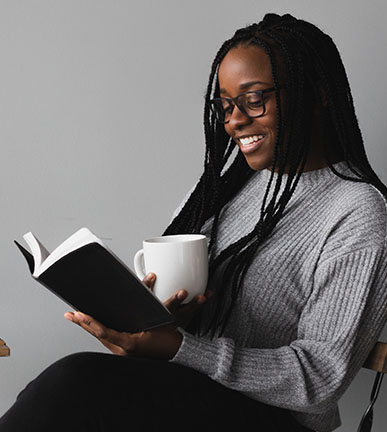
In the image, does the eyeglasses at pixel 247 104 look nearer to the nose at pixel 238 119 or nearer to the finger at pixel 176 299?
the nose at pixel 238 119

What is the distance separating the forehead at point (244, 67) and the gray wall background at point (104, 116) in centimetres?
35

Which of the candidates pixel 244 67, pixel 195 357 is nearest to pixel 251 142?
pixel 244 67

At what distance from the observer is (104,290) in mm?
910

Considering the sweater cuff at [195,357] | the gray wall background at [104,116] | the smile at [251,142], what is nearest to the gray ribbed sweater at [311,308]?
the sweater cuff at [195,357]

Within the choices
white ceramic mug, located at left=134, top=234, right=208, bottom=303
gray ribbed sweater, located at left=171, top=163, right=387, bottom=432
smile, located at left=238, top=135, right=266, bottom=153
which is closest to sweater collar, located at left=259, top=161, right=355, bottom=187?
gray ribbed sweater, located at left=171, top=163, right=387, bottom=432

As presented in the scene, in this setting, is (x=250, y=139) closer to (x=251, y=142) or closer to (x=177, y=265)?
(x=251, y=142)

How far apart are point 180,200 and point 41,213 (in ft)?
0.97

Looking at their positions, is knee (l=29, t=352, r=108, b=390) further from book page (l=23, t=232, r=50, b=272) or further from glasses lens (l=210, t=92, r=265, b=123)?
glasses lens (l=210, t=92, r=265, b=123)

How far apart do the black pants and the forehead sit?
17.6 inches

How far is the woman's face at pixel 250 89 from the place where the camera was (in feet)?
3.50

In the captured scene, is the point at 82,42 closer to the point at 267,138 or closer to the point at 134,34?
the point at 134,34

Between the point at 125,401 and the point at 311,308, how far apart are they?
1.03 ft

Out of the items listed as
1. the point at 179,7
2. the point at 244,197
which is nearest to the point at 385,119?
the point at 244,197

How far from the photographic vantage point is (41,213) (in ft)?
4.75
